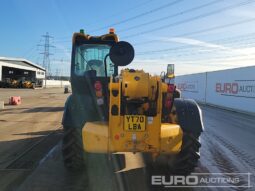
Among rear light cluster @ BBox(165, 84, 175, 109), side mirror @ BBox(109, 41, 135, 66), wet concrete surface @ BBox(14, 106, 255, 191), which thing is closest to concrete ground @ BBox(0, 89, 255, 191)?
wet concrete surface @ BBox(14, 106, 255, 191)

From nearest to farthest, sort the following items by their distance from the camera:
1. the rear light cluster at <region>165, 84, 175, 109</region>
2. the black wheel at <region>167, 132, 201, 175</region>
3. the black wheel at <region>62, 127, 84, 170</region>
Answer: the rear light cluster at <region>165, 84, 175, 109</region> → the black wheel at <region>167, 132, 201, 175</region> → the black wheel at <region>62, 127, 84, 170</region>

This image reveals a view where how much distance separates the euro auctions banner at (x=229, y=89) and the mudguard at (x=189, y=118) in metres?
17.6

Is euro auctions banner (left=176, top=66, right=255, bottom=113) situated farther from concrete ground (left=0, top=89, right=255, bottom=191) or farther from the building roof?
the building roof

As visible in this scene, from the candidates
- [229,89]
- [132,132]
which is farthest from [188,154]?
[229,89]

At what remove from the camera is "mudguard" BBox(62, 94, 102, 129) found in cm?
720

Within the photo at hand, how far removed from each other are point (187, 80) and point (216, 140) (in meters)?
34.0

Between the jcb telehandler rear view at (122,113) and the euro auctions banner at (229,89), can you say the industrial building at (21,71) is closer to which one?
the euro auctions banner at (229,89)

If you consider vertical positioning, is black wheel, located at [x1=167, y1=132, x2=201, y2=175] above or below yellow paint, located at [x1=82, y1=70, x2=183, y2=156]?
below

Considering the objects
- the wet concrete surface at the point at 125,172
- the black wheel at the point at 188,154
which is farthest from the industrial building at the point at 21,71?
the black wheel at the point at 188,154

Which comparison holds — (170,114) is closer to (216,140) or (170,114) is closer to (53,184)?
(53,184)

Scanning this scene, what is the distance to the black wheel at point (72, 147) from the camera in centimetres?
718

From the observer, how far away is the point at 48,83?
9631cm

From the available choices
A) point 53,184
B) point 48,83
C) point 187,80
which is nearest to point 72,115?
point 53,184

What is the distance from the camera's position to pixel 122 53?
22.7ft
